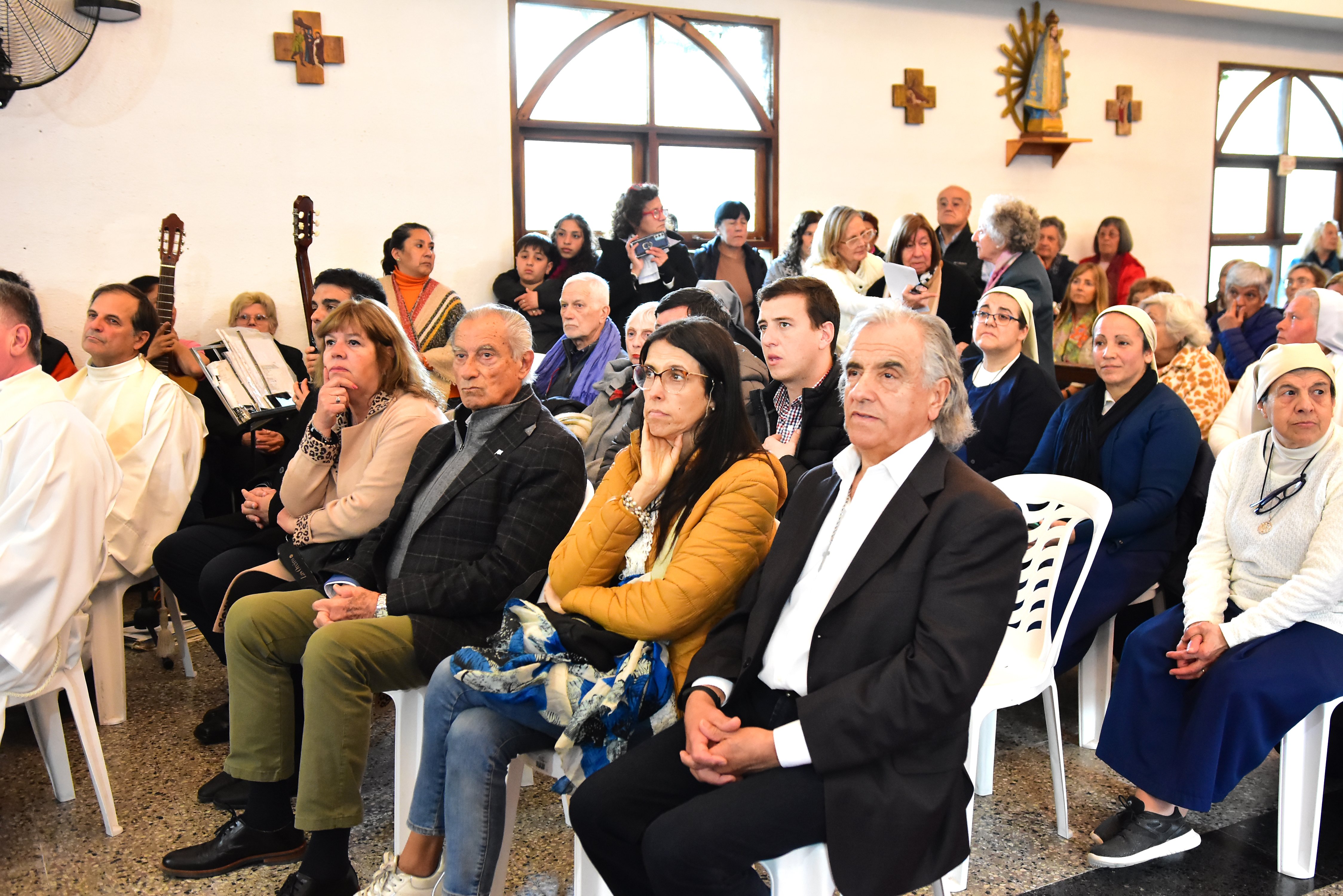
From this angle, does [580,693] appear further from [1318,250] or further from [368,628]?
[1318,250]

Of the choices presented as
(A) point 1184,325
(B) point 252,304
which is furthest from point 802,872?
(B) point 252,304

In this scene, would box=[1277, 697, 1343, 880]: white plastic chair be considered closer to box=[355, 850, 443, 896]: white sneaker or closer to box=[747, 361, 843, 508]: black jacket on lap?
box=[747, 361, 843, 508]: black jacket on lap

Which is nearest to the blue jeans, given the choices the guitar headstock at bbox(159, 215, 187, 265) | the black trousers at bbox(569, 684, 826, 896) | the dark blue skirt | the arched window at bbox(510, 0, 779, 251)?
the black trousers at bbox(569, 684, 826, 896)

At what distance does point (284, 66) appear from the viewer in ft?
16.2

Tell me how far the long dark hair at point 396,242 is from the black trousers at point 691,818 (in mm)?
3316

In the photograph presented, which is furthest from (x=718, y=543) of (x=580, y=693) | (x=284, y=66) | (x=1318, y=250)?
(x=1318, y=250)

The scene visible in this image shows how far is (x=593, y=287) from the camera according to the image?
3676mm

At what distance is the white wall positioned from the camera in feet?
15.3

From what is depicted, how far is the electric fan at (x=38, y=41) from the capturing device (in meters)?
4.30

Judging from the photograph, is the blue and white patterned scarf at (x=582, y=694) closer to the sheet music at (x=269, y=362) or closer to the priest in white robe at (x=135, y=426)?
the priest in white robe at (x=135, y=426)

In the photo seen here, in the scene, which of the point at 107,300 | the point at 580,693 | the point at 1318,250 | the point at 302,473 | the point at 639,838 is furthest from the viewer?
the point at 1318,250

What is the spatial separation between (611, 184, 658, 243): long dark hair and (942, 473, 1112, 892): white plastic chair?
2.72m

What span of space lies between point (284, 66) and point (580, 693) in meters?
4.22

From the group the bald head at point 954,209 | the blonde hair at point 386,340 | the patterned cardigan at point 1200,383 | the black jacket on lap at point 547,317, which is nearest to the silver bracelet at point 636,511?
the blonde hair at point 386,340
